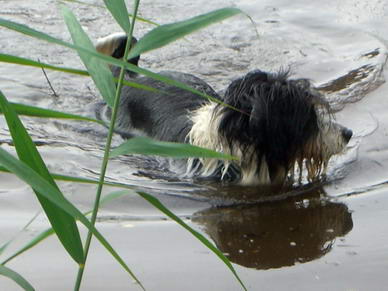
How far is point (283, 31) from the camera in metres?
8.72

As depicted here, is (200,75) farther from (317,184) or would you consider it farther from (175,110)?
(317,184)

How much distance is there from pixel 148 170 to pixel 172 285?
2.06 m

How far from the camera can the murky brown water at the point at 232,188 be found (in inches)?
169

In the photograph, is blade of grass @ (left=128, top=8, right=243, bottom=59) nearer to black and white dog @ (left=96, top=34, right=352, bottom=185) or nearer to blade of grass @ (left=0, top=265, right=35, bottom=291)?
blade of grass @ (left=0, top=265, right=35, bottom=291)

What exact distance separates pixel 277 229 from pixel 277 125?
701 millimetres

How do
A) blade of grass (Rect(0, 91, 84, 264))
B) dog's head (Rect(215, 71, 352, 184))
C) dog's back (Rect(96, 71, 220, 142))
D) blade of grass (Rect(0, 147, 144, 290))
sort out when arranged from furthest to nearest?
dog's back (Rect(96, 71, 220, 142)), dog's head (Rect(215, 71, 352, 184)), blade of grass (Rect(0, 91, 84, 264)), blade of grass (Rect(0, 147, 144, 290))

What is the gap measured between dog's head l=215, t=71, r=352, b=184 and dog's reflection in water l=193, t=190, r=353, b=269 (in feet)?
0.91

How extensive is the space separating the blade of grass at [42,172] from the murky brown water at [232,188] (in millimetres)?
1898

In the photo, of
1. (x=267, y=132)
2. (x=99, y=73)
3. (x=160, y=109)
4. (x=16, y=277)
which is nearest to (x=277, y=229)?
(x=267, y=132)

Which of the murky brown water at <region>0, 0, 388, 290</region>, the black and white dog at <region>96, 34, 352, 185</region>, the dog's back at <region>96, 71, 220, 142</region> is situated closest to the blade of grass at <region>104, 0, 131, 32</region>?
the murky brown water at <region>0, 0, 388, 290</region>

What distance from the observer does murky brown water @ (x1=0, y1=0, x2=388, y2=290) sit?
14.0 feet

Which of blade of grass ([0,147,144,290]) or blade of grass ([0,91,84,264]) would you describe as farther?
blade of grass ([0,91,84,264])

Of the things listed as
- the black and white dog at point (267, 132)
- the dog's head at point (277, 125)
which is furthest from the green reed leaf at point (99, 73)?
the dog's head at point (277, 125)

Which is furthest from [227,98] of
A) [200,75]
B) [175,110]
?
[200,75]
